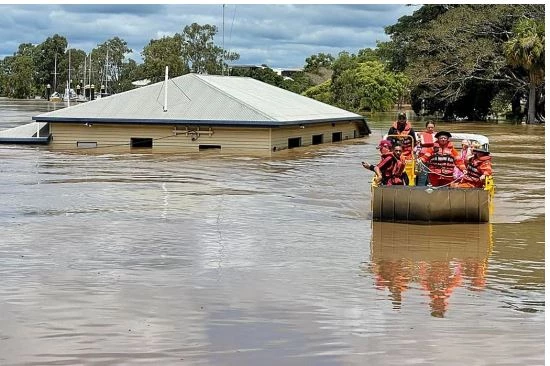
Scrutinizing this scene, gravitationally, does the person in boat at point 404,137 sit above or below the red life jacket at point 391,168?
above

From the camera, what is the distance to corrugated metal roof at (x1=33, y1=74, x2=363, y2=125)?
31938 mm

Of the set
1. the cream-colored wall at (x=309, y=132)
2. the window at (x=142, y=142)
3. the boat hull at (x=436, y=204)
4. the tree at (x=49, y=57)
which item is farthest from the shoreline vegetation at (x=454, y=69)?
the tree at (x=49, y=57)

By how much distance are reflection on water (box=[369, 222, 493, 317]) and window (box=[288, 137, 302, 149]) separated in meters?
20.3

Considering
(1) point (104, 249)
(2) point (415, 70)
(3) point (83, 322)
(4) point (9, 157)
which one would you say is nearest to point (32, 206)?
(1) point (104, 249)

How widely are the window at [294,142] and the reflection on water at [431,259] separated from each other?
20.3 meters

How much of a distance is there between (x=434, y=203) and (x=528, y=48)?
1603 inches

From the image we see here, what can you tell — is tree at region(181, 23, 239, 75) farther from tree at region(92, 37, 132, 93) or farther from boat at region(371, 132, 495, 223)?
boat at region(371, 132, 495, 223)

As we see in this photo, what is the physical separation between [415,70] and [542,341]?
53906 millimetres

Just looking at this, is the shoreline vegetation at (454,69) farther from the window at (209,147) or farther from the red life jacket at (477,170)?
the red life jacket at (477,170)

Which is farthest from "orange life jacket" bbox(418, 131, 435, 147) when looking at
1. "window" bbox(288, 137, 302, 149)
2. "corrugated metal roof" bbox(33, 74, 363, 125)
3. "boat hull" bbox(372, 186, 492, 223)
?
"window" bbox(288, 137, 302, 149)

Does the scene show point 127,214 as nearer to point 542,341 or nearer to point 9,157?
point 542,341

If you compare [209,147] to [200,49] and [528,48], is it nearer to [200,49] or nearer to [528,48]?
[528,48]

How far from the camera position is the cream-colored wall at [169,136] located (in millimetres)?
31688

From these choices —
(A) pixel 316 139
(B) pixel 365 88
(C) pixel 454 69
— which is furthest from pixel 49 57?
(A) pixel 316 139
